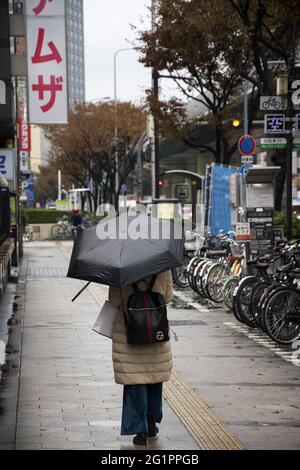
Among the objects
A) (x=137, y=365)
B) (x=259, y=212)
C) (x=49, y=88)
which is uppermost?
(x=49, y=88)

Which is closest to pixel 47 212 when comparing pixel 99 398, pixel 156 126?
pixel 156 126

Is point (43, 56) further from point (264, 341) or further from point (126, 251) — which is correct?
point (126, 251)

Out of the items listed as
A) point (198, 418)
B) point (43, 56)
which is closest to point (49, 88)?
point (43, 56)

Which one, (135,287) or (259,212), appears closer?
(135,287)

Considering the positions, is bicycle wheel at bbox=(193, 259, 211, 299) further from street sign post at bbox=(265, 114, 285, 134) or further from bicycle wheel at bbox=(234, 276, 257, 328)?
bicycle wheel at bbox=(234, 276, 257, 328)

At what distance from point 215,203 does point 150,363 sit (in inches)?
697

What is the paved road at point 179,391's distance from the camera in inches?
287

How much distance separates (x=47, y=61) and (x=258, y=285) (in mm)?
4165

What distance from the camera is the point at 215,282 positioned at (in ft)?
57.1

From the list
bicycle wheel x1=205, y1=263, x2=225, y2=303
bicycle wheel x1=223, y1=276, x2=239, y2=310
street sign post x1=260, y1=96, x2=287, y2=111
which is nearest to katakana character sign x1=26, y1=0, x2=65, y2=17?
bicycle wheel x1=223, y1=276, x2=239, y2=310

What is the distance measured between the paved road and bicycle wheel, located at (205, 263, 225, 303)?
1.72 metres

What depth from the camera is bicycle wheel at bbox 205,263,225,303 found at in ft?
56.6
